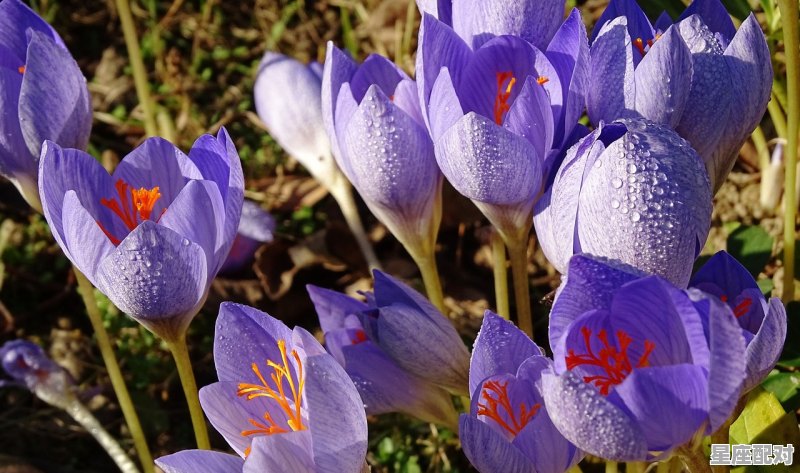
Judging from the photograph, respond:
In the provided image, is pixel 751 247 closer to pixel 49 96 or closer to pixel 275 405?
pixel 275 405

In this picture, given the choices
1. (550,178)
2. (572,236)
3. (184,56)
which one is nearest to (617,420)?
(572,236)

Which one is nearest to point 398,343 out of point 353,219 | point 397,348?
point 397,348

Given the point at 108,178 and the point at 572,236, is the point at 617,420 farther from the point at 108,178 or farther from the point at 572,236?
the point at 108,178

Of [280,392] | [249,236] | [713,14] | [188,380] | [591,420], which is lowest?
[249,236]

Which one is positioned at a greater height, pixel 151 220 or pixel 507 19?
pixel 507 19

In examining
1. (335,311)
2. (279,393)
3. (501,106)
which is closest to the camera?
(279,393)

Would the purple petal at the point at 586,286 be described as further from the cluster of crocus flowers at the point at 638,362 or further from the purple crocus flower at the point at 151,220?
the purple crocus flower at the point at 151,220

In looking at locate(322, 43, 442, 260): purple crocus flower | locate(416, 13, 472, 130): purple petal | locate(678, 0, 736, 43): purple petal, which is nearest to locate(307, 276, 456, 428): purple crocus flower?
locate(322, 43, 442, 260): purple crocus flower
